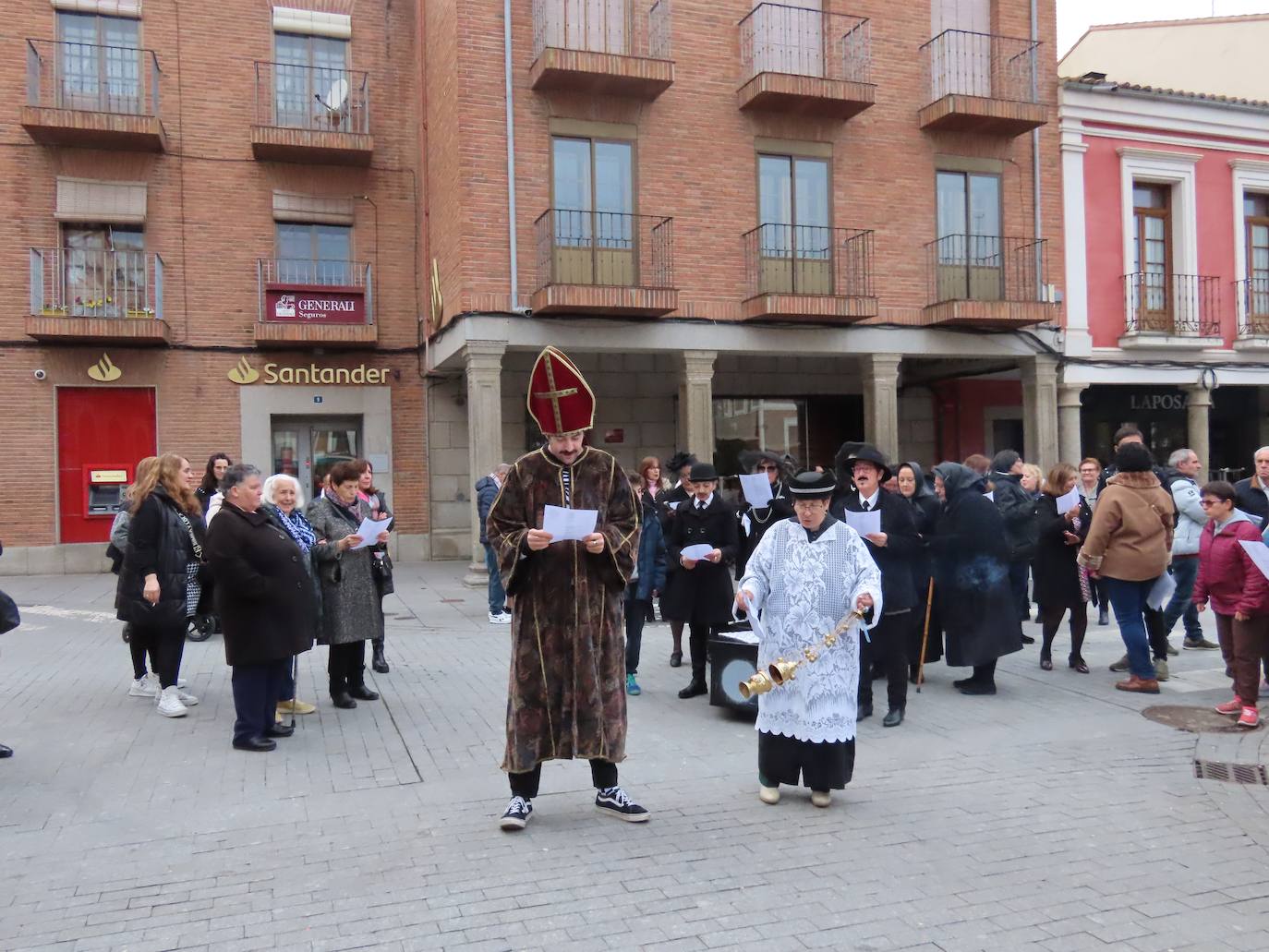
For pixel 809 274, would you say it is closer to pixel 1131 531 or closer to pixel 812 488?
pixel 1131 531

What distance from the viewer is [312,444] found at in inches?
703

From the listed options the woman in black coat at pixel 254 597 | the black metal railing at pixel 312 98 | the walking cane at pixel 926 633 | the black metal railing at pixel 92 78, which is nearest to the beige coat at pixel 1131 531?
the walking cane at pixel 926 633

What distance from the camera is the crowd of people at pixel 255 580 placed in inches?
235

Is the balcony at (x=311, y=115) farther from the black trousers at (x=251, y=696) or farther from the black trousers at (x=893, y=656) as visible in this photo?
the black trousers at (x=893, y=656)

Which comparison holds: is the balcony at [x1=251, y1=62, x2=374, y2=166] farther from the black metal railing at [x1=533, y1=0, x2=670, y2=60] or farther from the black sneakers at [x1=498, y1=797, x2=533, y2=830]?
the black sneakers at [x1=498, y1=797, x2=533, y2=830]

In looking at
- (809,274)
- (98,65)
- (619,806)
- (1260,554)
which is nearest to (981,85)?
(809,274)

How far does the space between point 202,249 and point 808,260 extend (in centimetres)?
1035

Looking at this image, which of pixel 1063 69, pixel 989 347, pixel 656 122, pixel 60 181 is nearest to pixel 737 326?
pixel 656 122

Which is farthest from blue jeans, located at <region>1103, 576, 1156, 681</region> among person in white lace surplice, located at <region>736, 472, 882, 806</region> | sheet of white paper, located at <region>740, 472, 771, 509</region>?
person in white lace surplice, located at <region>736, 472, 882, 806</region>

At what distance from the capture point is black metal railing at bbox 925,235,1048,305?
17.4 metres

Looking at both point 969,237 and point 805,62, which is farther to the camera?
point 969,237

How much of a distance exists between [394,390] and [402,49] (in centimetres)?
619

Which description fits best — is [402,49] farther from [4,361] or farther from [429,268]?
[4,361]

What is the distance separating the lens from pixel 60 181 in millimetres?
16219
